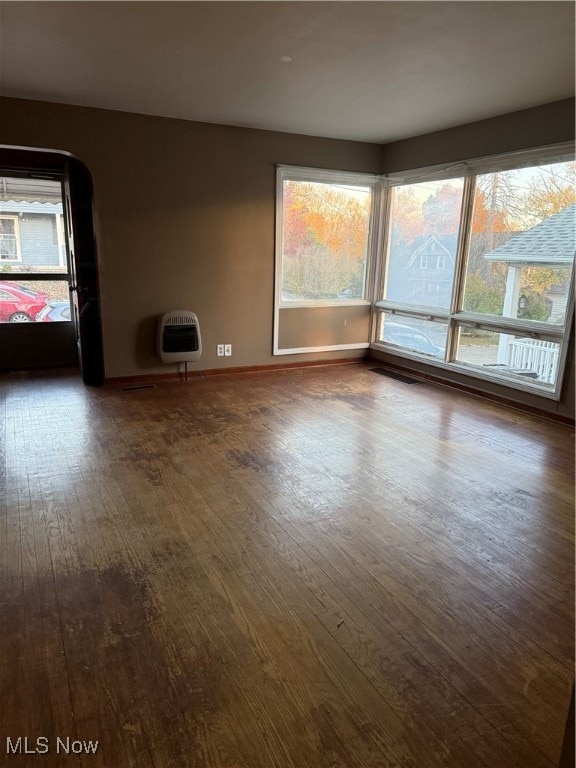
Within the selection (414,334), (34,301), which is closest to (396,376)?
(414,334)

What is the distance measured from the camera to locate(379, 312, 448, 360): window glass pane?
17.9 ft

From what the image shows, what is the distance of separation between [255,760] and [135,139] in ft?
16.0

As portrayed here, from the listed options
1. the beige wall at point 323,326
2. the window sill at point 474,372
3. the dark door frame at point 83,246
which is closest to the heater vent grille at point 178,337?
the dark door frame at point 83,246

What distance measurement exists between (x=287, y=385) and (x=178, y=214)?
2039mm

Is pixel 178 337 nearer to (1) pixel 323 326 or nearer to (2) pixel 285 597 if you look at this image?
(1) pixel 323 326

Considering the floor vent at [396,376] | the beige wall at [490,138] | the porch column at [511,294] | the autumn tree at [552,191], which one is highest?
the beige wall at [490,138]

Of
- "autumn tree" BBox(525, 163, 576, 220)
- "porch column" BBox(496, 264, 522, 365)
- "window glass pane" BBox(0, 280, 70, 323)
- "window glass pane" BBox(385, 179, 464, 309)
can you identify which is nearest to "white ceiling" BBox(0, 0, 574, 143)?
"autumn tree" BBox(525, 163, 576, 220)

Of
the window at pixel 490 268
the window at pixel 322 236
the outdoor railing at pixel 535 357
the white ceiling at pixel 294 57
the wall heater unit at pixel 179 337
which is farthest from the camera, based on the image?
the window at pixel 322 236

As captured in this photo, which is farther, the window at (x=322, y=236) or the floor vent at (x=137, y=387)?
the window at (x=322, y=236)

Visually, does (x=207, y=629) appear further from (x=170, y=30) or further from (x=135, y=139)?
(x=135, y=139)

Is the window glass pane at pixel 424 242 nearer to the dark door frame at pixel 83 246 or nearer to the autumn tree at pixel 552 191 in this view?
the autumn tree at pixel 552 191

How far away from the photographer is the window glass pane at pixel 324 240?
18.5ft

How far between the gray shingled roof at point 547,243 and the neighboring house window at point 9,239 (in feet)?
16.6

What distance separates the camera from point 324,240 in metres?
5.88
